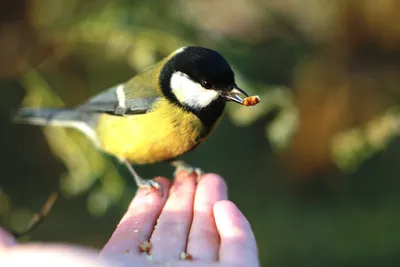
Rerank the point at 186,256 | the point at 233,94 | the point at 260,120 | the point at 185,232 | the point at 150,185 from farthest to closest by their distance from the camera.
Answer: the point at 260,120 → the point at 150,185 → the point at 233,94 → the point at 185,232 → the point at 186,256

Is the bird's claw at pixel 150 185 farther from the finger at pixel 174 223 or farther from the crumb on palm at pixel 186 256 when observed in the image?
the crumb on palm at pixel 186 256

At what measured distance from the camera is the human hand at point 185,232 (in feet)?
4.15

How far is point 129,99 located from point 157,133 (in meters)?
0.22

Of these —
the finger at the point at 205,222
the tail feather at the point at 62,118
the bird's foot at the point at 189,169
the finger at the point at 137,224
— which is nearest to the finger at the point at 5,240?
the finger at the point at 137,224

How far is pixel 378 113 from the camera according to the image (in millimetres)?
2934

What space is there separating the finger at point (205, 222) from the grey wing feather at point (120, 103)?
33cm

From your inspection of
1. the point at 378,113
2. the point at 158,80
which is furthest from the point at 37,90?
the point at 378,113

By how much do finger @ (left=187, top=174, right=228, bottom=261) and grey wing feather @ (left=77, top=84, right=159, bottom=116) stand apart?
1.07 feet

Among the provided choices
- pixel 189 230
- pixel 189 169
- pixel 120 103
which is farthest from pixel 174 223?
pixel 120 103

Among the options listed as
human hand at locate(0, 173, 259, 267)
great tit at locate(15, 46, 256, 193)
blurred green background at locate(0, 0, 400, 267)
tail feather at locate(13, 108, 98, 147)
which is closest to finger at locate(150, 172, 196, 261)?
human hand at locate(0, 173, 259, 267)

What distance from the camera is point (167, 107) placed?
5.70 feet

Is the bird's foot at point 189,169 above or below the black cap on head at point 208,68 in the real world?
below

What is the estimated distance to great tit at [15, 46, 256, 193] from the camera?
1.59m

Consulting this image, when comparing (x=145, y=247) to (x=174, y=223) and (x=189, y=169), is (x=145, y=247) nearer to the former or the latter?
(x=174, y=223)
